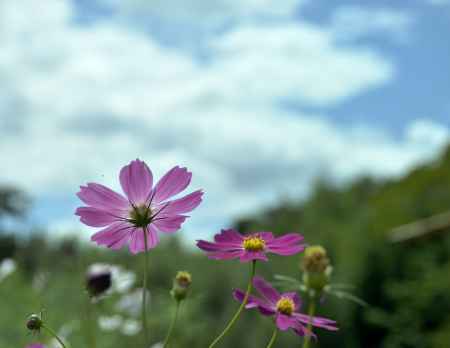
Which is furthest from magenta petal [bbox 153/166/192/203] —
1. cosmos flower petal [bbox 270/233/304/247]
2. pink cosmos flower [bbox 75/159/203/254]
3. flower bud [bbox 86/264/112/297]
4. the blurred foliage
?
the blurred foliage

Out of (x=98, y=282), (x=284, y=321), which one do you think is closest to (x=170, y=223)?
(x=284, y=321)

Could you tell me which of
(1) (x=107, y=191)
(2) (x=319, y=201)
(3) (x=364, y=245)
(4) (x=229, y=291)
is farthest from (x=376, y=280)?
(1) (x=107, y=191)

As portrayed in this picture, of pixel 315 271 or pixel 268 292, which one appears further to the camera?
pixel 268 292

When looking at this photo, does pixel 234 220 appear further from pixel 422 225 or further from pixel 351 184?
pixel 422 225

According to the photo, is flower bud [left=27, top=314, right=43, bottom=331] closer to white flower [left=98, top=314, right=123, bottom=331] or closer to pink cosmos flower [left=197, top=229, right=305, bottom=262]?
pink cosmos flower [left=197, top=229, right=305, bottom=262]

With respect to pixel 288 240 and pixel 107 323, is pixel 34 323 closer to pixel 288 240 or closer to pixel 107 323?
pixel 288 240

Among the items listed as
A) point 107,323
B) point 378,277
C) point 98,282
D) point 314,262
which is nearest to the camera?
point 314,262
